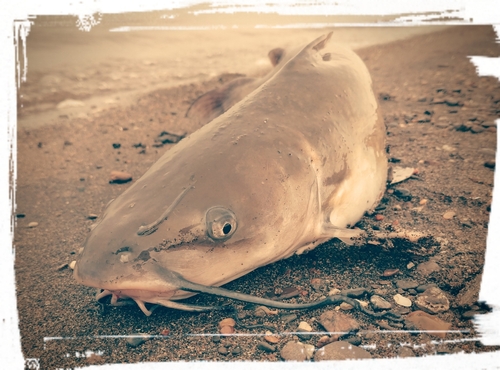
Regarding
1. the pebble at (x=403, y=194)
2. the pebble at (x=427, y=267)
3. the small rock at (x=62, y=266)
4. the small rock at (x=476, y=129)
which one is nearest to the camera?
the pebble at (x=427, y=267)

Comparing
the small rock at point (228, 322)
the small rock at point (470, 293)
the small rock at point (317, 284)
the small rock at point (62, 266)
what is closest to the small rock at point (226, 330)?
the small rock at point (228, 322)

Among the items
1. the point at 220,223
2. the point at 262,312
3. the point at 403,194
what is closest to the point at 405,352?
the point at 262,312

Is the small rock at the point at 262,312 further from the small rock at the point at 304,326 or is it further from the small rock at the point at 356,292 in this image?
the small rock at the point at 356,292

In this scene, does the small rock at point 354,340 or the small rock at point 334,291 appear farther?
the small rock at point 334,291

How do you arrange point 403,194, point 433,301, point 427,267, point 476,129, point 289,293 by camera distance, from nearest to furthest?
point 433,301 → point 289,293 → point 427,267 → point 403,194 → point 476,129

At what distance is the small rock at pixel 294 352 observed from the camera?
171cm

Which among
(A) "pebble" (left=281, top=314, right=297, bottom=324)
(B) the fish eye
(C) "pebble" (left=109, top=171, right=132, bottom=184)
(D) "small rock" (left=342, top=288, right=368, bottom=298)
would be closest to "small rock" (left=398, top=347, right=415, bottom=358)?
(D) "small rock" (left=342, top=288, right=368, bottom=298)

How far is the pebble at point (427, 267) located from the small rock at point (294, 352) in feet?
2.61

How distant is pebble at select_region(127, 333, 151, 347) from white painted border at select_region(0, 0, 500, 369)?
11 cm

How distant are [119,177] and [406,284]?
2.54 metres

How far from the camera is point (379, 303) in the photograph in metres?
1.94

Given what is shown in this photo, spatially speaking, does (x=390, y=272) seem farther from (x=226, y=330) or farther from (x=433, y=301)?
(x=226, y=330)

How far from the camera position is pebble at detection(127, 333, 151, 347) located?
180 cm

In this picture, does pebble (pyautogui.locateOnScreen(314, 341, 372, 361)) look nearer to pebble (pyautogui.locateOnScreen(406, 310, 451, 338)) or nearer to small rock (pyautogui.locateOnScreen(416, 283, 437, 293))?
pebble (pyautogui.locateOnScreen(406, 310, 451, 338))
